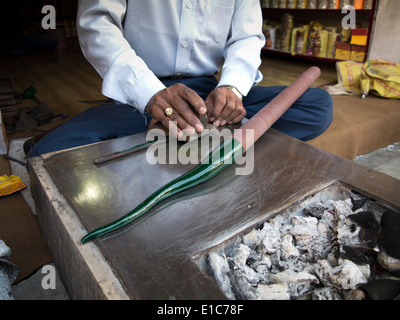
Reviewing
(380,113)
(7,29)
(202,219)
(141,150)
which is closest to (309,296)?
(202,219)

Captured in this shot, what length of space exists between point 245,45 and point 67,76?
8.24 ft

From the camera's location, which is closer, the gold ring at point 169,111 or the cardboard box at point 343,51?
the gold ring at point 169,111

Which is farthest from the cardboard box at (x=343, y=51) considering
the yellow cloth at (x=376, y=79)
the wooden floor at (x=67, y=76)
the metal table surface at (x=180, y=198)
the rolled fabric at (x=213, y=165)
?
the metal table surface at (x=180, y=198)

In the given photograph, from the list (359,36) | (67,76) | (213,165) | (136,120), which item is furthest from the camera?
(67,76)

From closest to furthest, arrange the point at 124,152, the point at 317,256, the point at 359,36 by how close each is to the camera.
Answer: the point at 317,256 < the point at 124,152 < the point at 359,36

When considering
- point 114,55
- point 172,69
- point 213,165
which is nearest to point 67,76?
point 172,69

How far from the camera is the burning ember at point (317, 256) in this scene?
607 millimetres

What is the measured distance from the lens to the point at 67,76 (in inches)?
132

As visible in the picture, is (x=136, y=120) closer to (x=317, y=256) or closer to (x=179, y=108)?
(x=179, y=108)

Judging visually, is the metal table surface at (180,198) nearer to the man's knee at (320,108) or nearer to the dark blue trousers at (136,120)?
the dark blue trousers at (136,120)

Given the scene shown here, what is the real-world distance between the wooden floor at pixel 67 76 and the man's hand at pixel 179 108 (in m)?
1.49

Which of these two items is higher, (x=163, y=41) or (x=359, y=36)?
(x=163, y=41)

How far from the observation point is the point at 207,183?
0.83 m

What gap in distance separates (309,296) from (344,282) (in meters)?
0.07
